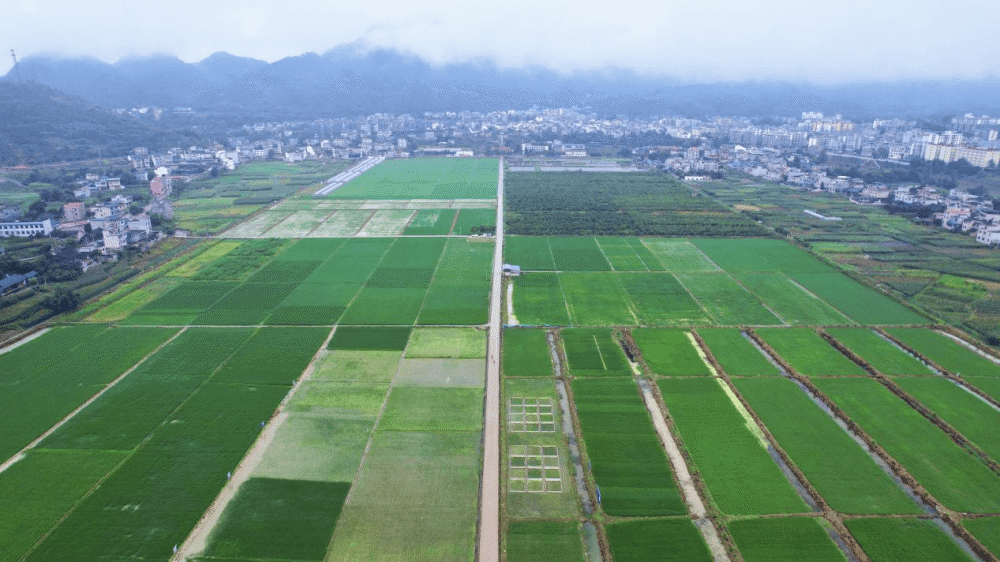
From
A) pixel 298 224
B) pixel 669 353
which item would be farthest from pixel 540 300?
pixel 298 224

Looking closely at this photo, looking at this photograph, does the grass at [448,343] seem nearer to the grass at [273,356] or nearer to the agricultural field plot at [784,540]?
the grass at [273,356]

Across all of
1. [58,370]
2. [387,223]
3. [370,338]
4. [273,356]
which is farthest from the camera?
[387,223]

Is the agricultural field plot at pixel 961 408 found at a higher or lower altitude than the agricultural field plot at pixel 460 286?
lower

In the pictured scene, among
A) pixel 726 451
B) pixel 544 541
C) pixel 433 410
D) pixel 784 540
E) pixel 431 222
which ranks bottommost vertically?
pixel 544 541

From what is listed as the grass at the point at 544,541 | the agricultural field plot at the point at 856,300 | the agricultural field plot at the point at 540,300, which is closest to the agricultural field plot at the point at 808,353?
the agricultural field plot at the point at 856,300

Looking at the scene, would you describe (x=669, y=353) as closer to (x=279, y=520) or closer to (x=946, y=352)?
(x=946, y=352)

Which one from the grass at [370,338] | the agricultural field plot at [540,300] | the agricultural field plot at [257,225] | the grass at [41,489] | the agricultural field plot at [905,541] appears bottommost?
the agricultural field plot at [905,541]

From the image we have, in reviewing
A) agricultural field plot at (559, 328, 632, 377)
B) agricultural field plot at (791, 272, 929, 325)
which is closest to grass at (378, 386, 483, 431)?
agricultural field plot at (559, 328, 632, 377)
